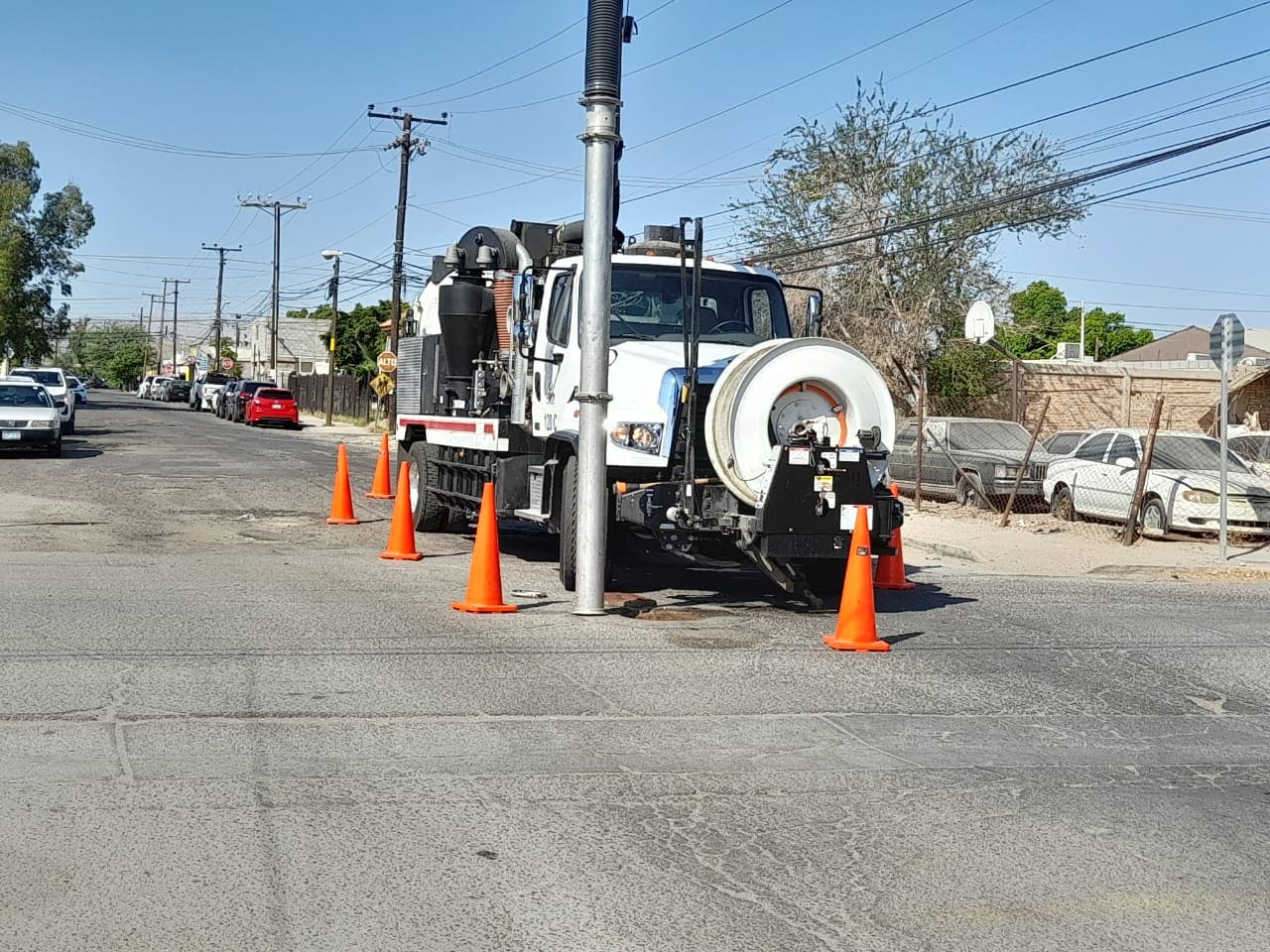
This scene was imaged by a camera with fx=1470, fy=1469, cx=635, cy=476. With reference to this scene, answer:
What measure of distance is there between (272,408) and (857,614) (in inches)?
1834

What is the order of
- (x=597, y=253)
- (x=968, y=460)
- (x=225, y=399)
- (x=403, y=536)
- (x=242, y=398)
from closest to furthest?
(x=597, y=253) < (x=403, y=536) < (x=968, y=460) < (x=242, y=398) < (x=225, y=399)

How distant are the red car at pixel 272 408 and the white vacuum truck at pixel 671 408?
39.4 m

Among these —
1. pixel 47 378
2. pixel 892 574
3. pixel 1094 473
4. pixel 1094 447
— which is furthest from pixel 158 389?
pixel 892 574

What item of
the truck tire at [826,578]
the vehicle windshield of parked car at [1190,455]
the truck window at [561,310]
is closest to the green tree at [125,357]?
the vehicle windshield of parked car at [1190,455]

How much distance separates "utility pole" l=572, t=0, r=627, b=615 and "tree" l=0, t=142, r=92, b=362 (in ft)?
181

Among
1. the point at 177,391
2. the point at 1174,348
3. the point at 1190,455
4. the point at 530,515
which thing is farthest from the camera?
the point at 177,391

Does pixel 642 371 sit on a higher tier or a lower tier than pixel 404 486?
higher

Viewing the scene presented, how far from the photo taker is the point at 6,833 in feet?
17.5

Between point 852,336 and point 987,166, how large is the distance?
18.4 ft

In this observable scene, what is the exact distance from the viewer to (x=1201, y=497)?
18188 mm

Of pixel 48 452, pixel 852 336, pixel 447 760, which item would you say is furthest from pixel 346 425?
pixel 447 760

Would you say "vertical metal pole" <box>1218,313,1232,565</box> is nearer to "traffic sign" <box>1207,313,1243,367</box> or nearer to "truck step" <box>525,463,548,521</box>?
"traffic sign" <box>1207,313,1243,367</box>

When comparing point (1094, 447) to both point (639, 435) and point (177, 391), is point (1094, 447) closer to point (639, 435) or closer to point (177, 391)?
point (639, 435)

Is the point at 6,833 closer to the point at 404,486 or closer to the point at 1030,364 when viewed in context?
the point at 404,486
